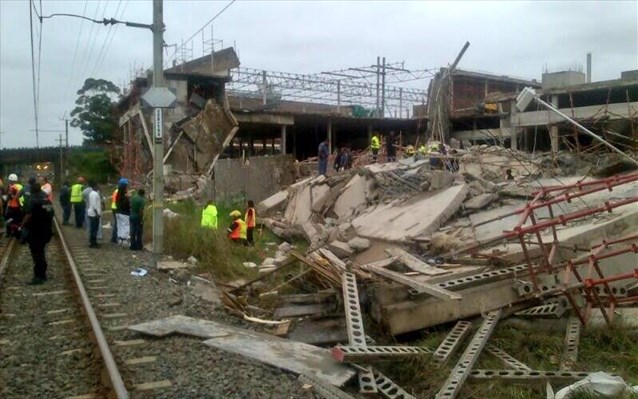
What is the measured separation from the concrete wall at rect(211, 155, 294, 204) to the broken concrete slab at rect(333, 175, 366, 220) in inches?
272

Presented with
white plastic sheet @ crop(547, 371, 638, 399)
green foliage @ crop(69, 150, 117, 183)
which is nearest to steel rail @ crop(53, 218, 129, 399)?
white plastic sheet @ crop(547, 371, 638, 399)

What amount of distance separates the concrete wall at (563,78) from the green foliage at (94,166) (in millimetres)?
31957

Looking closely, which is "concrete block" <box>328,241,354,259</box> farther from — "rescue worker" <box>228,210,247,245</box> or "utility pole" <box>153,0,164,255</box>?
"utility pole" <box>153,0,164,255</box>

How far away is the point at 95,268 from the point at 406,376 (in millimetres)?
7592

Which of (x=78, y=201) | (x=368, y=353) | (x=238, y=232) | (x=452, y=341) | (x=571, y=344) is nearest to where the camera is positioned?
(x=368, y=353)

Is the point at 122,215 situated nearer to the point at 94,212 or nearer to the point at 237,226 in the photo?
the point at 94,212

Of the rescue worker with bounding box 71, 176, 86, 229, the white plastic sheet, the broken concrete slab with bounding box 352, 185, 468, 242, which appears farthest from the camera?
the rescue worker with bounding box 71, 176, 86, 229

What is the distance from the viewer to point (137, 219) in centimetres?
1461

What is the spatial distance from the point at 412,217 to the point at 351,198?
14.2 ft

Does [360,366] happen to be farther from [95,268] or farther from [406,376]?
[95,268]

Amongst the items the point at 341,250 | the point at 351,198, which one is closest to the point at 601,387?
the point at 341,250

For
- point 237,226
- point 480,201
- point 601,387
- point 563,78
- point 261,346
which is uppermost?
point 563,78

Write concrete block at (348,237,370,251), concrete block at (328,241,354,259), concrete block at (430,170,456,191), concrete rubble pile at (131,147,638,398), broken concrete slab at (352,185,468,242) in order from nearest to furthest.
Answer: concrete rubble pile at (131,147,638,398) → broken concrete slab at (352,185,468,242) → concrete block at (328,241,354,259) → concrete block at (348,237,370,251) → concrete block at (430,170,456,191)

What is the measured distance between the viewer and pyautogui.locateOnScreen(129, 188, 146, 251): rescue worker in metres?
14.2
